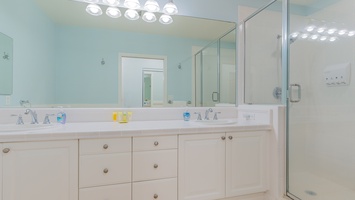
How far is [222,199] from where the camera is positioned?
1557 millimetres

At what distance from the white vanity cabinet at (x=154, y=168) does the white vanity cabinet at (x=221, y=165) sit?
74mm

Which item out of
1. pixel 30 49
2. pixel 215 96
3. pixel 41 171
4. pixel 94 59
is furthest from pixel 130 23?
pixel 41 171

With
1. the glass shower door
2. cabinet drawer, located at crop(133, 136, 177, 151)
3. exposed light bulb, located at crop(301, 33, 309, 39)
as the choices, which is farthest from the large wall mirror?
exposed light bulb, located at crop(301, 33, 309, 39)

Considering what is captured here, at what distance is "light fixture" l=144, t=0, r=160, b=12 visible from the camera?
72.3 inches

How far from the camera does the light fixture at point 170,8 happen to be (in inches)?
73.9

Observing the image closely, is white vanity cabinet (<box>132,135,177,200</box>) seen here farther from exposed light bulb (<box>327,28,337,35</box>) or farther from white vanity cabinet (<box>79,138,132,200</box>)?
exposed light bulb (<box>327,28,337,35</box>)

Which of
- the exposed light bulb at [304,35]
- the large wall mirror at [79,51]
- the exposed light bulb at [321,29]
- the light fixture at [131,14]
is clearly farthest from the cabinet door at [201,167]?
the exposed light bulb at [321,29]

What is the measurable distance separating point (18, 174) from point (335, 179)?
2.79 meters

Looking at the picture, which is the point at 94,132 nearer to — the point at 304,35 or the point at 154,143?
the point at 154,143

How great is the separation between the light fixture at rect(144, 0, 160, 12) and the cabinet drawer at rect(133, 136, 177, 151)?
135 centimetres

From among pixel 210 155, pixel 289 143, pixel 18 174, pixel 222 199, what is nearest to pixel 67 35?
pixel 18 174

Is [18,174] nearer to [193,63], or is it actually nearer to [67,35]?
[67,35]

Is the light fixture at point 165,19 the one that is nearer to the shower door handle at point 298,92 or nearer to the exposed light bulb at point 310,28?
the shower door handle at point 298,92

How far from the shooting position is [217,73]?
2.22 m
